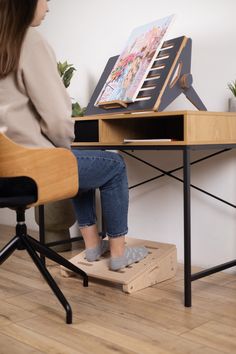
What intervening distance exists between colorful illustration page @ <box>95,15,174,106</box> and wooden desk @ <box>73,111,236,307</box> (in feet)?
0.42

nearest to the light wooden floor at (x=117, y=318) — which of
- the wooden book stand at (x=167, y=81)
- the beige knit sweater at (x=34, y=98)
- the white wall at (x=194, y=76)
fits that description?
the white wall at (x=194, y=76)

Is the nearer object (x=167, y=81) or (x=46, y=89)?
(x=46, y=89)

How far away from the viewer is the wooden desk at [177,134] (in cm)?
178

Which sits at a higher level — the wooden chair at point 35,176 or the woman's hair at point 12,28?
the woman's hair at point 12,28

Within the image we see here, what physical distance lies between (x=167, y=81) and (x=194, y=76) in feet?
1.35

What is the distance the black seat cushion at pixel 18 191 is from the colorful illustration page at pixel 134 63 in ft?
2.15

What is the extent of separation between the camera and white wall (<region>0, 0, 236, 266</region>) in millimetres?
2221

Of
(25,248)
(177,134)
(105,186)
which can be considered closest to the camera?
(25,248)

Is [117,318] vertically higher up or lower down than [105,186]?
lower down

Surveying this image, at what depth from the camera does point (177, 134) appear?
2.25m

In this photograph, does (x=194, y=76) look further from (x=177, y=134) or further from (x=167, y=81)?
(x=167, y=81)

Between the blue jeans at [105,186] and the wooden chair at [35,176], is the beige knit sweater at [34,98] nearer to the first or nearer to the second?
the wooden chair at [35,176]

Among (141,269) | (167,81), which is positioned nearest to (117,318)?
(141,269)

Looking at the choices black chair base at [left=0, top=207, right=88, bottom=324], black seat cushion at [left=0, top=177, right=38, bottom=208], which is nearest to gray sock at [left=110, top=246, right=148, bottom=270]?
black chair base at [left=0, top=207, right=88, bottom=324]
